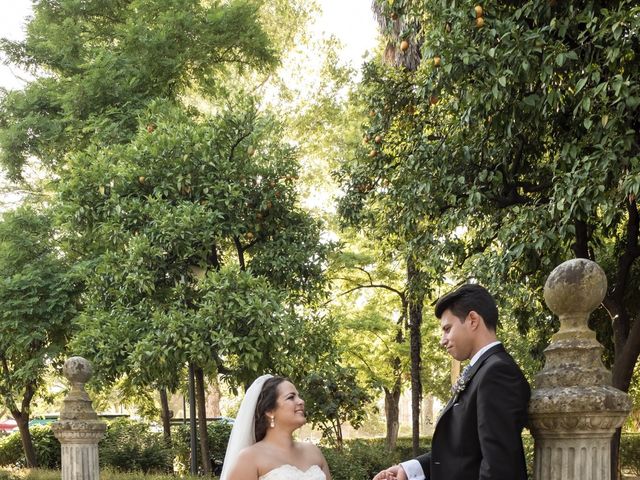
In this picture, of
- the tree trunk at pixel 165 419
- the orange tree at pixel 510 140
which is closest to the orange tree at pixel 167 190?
the orange tree at pixel 510 140

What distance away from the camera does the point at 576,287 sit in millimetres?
3299

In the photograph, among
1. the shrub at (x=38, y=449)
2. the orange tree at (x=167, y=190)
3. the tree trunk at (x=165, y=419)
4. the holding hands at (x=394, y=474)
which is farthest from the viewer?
the shrub at (x=38, y=449)

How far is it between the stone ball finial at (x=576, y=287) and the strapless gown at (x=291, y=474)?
2393 mm

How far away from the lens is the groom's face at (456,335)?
11.4 ft

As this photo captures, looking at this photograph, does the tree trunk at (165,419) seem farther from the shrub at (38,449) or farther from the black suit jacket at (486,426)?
the black suit jacket at (486,426)

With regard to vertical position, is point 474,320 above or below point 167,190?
below

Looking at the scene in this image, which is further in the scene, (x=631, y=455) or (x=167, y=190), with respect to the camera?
(x=631, y=455)

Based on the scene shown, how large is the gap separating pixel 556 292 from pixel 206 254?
926 centimetres

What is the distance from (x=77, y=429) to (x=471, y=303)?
598 cm

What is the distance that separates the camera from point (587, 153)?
28.7ft

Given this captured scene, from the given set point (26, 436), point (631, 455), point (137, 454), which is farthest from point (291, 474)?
point (631, 455)

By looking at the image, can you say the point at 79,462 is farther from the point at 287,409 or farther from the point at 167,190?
the point at 167,190

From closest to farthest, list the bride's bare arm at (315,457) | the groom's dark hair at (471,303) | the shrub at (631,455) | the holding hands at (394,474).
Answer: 1. the groom's dark hair at (471,303)
2. the holding hands at (394,474)
3. the bride's bare arm at (315,457)
4. the shrub at (631,455)

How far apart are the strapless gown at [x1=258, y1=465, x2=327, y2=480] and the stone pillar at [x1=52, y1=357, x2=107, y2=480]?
12.3 ft
